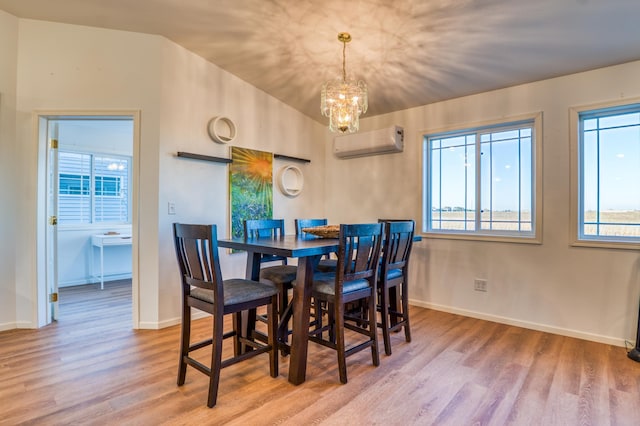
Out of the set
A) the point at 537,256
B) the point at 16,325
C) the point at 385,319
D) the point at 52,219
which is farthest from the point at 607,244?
the point at 16,325

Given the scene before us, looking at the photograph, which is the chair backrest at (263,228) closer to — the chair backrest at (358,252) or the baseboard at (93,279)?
the chair backrest at (358,252)

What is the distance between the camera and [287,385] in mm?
2098

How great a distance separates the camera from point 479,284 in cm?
345

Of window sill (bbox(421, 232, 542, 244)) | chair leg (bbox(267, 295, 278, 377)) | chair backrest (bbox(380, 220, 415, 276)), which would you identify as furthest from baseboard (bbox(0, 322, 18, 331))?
window sill (bbox(421, 232, 542, 244))

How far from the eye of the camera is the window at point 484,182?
3.27m

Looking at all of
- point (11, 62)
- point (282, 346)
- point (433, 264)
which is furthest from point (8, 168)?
point (433, 264)

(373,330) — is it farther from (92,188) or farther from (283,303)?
(92,188)

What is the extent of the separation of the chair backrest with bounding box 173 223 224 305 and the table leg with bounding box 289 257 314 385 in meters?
0.49

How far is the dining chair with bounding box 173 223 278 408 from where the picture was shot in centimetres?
185

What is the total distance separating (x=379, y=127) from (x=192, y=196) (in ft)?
7.89

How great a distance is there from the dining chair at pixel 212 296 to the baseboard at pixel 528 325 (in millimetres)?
2209

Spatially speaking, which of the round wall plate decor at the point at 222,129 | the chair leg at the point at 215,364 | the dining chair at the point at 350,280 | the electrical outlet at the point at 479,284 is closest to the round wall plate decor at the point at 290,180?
the round wall plate decor at the point at 222,129

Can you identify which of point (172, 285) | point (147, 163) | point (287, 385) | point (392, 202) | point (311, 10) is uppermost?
point (311, 10)

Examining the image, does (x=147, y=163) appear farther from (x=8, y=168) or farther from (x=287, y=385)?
(x=287, y=385)
